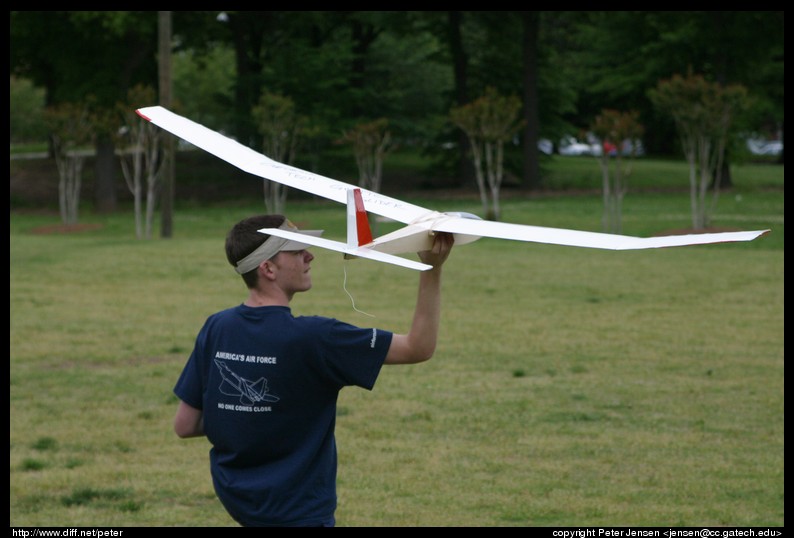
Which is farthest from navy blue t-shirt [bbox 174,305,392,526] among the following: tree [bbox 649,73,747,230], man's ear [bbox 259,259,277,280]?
tree [bbox 649,73,747,230]

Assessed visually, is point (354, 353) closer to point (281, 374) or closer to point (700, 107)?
point (281, 374)

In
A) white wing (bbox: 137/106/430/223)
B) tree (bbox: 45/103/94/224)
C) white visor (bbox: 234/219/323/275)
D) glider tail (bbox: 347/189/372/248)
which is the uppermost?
white wing (bbox: 137/106/430/223)

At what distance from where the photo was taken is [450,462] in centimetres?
763

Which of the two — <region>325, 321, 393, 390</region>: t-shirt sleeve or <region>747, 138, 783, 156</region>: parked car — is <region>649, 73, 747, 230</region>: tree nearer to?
<region>325, 321, 393, 390</region>: t-shirt sleeve

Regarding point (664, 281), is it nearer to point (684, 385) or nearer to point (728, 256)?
point (728, 256)

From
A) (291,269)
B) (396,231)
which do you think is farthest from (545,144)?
(396,231)

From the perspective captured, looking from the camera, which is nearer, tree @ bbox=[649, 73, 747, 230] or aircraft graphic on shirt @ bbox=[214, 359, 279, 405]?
aircraft graphic on shirt @ bbox=[214, 359, 279, 405]

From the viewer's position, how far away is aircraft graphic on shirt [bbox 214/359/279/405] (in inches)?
142

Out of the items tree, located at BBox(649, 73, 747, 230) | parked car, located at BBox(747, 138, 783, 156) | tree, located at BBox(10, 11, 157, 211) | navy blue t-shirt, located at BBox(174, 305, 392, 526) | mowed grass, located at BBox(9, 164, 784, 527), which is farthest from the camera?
parked car, located at BBox(747, 138, 783, 156)

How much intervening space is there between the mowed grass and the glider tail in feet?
0.35

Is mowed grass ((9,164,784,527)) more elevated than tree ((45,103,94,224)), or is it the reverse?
tree ((45,103,94,224))

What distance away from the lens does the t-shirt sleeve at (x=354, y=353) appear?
3.56 m
